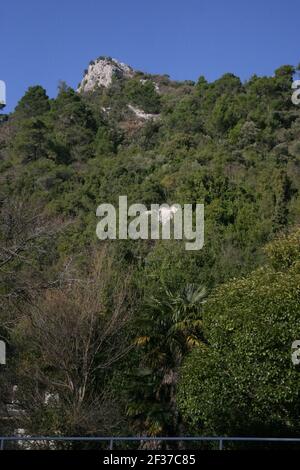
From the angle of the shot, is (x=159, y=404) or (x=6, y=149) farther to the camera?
(x=6, y=149)

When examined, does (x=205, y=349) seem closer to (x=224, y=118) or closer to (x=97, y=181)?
(x=97, y=181)

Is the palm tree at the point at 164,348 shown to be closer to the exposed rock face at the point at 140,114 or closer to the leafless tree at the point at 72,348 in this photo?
the leafless tree at the point at 72,348

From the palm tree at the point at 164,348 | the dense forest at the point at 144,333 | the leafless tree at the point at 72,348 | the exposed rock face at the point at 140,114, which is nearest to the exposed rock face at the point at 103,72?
the exposed rock face at the point at 140,114

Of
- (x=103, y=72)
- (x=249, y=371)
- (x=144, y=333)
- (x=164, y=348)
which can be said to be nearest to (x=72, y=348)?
(x=144, y=333)

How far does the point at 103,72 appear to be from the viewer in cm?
12244

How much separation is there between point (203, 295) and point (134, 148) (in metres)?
44.4

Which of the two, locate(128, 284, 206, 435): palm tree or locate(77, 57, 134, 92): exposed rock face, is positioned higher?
locate(77, 57, 134, 92): exposed rock face

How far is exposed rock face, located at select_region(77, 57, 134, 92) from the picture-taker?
118938mm

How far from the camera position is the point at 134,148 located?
208ft

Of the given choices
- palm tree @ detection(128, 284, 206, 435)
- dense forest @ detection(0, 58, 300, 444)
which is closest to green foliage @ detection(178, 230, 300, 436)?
dense forest @ detection(0, 58, 300, 444)

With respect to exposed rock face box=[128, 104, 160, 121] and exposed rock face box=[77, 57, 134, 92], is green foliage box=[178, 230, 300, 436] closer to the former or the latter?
exposed rock face box=[128, 104, 160, 121]

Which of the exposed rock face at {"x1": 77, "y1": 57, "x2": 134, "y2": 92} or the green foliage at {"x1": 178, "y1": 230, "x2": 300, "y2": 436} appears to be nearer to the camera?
the green foliage at {"x1": 178, "y1": 230, "x2": 300, "y2": 436}
